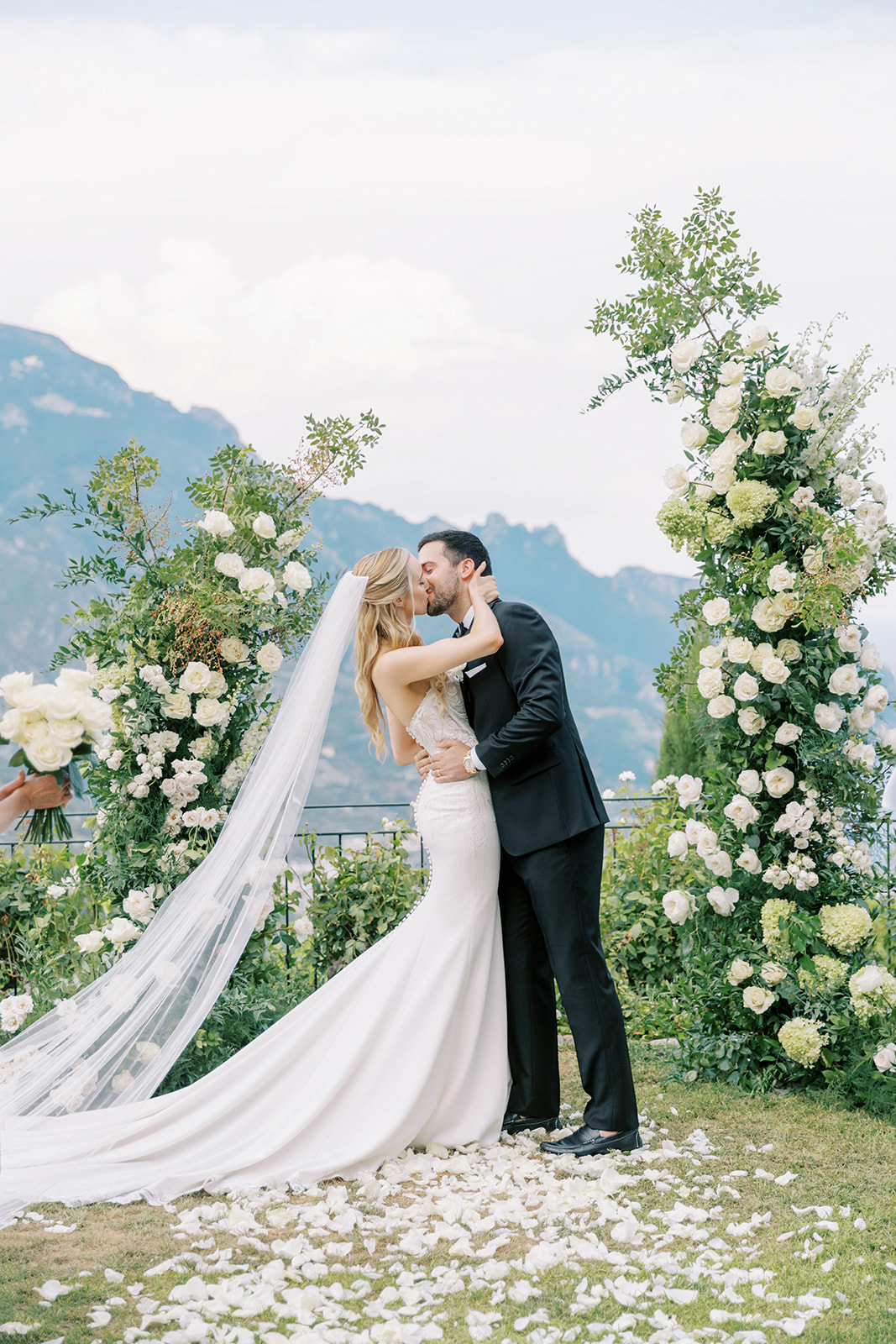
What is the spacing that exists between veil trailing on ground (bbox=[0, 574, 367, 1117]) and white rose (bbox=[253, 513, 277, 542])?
469 mm

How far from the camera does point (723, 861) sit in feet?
15.9

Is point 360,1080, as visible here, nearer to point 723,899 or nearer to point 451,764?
point 451,764

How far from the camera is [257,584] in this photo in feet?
15.0

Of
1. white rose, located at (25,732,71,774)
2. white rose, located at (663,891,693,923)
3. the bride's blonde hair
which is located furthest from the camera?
white rose, located at (663,891,693,923)

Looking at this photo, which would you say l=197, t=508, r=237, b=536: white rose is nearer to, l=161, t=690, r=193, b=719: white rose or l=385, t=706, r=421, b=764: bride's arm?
l=161, t=690, r=193, b=719: white rose

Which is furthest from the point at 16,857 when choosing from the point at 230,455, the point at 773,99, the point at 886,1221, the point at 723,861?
the point at 773,99

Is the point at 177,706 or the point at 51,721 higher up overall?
the point at 177,706

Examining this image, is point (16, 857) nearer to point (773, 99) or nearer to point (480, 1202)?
point (480, 1202)

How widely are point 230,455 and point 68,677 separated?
196 cm

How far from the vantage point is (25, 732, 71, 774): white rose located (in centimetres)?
302

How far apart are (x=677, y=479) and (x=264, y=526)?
1.82 metres

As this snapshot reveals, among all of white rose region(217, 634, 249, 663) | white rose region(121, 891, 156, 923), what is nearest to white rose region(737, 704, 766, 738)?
white rose region(217, 634, 249, 663)

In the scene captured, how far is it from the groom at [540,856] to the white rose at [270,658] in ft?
2.34

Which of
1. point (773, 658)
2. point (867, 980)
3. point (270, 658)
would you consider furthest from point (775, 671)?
point (270, 658)
